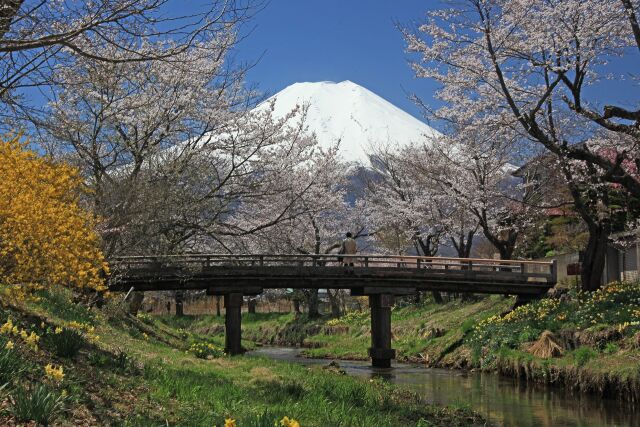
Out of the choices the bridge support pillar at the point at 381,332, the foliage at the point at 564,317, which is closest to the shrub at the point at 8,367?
the foliage at the point at 564,317

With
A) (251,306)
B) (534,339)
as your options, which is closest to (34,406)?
(534,339)

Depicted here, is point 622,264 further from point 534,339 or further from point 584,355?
point 584,355

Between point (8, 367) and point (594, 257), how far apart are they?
20365 mm

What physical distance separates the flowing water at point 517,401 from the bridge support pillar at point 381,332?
3314 mm

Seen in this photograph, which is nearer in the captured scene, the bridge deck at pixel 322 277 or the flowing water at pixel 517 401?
the flowing water at pixel 517 401

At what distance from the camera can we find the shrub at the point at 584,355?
55.7 ft

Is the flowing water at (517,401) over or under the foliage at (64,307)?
under

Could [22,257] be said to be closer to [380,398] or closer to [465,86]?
[380,398]

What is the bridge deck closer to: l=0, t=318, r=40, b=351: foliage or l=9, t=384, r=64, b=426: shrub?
l=0, t=318, r=40, b=351: foliage

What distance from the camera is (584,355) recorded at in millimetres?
17156

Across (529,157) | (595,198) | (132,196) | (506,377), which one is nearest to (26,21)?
(132,196)

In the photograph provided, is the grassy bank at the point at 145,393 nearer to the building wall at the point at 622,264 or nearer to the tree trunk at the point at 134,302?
the tree trunk at the point at 134,302

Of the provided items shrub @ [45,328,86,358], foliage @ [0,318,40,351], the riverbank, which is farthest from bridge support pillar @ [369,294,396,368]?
foliage @ [0,318,40,351]

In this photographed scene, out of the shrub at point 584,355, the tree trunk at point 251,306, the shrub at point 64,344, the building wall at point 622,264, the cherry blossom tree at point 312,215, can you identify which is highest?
the cherry blossom tree at point 312,215
